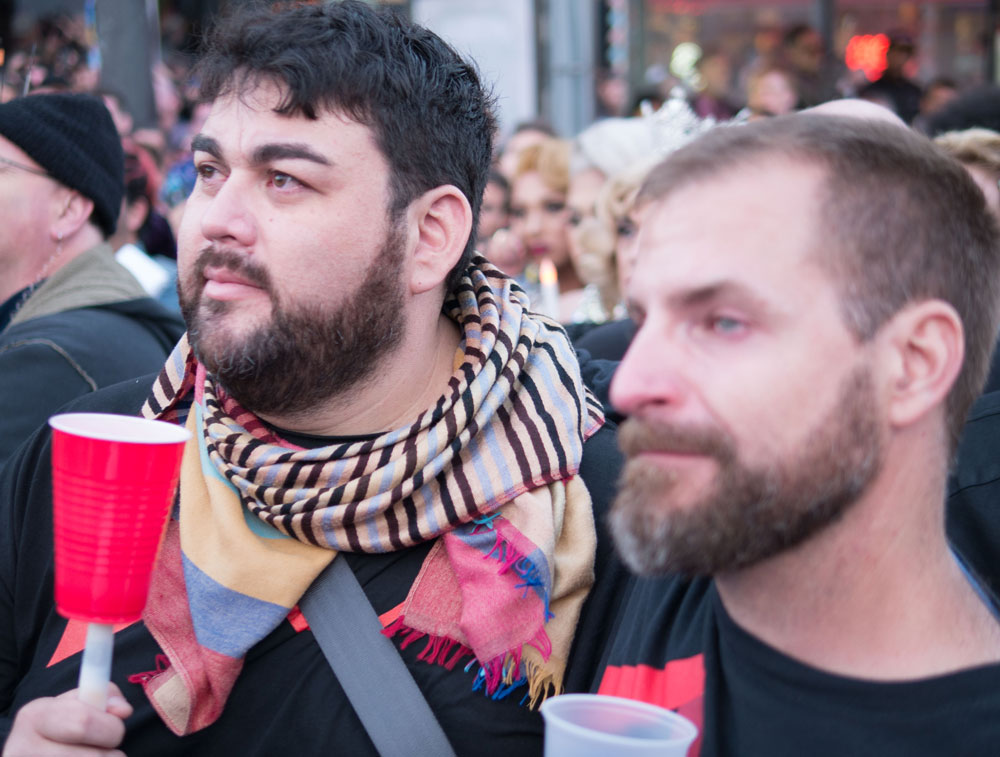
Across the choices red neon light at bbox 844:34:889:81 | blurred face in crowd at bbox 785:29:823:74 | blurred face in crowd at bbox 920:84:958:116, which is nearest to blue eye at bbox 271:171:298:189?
blurred face in crowd at bbox 920:84:958:116

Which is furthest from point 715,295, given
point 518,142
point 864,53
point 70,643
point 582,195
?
point 864,53

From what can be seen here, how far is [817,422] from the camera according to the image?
154 cm

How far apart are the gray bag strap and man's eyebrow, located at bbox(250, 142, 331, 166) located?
783mm

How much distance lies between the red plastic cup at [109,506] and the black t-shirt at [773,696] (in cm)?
78

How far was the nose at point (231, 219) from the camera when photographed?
7.43 feet

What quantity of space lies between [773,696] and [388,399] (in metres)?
1.10

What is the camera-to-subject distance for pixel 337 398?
2412 mm

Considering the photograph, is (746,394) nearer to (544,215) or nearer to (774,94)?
(544,215)

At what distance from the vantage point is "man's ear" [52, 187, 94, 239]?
3829 millimetres

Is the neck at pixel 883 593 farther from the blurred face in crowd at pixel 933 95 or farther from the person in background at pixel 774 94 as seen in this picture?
the blurred face in crowd at pixel 933 95

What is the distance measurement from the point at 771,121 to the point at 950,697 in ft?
2.76

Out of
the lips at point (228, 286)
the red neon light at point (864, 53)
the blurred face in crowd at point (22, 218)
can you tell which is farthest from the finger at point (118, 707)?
the red neon light at point (864, 53)

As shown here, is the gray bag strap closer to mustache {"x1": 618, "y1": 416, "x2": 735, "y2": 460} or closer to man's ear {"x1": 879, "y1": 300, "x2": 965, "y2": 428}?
mustache {"x1": 618, "y1": 416, "x2": 735, "y2": 460}

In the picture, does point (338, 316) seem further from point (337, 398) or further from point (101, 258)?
point (101, 258)
